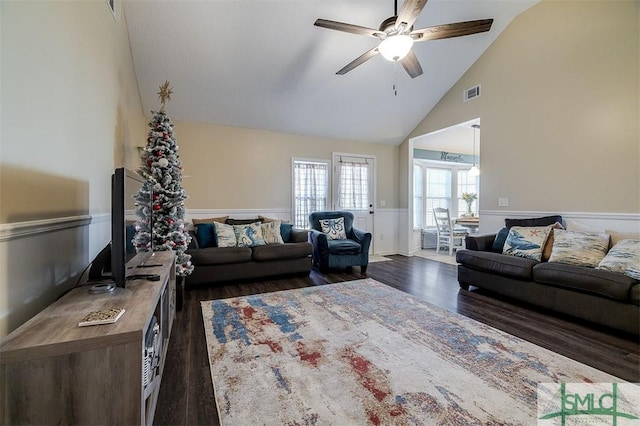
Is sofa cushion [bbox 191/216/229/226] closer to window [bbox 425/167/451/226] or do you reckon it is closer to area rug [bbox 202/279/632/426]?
area rug [bbox 202/279/632/426]

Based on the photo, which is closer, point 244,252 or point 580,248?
point 580,248

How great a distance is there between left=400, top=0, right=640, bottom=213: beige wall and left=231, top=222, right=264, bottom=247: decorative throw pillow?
3.47m

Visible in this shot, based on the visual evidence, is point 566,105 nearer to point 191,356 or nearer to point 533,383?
point 533,383

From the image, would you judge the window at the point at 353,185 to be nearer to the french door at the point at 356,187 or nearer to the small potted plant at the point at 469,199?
the french door at the point at 356,187

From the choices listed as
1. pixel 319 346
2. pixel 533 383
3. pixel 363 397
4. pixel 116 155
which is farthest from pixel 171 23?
pixel 533 383

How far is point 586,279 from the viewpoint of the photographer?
240cm

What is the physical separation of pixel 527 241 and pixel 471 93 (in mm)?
2548

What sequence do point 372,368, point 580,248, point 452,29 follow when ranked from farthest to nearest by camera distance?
point 580,248, point 452,29, point 372,368

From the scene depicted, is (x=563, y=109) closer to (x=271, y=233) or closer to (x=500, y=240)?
(x=500, y=240)

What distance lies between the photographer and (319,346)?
6.79 ft

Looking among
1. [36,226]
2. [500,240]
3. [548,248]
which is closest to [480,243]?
[500,240]

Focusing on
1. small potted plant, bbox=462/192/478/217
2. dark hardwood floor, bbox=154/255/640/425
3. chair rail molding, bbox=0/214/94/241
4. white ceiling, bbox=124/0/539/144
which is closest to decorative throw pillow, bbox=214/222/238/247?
dark hardwood floor, bbox=154/255/640/425

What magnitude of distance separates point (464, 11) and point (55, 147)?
4390 mm

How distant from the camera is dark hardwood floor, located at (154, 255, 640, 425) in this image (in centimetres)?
155
